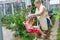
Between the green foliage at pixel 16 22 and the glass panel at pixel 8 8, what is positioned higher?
the glass panel at pixel 8 8

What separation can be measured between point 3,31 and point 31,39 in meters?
0.24

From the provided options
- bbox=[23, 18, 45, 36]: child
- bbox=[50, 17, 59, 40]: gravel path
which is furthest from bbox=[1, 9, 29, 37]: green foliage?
bbox=[50, 17, 59, 40]: gravel path

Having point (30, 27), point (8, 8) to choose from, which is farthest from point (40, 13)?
point (8, 8)

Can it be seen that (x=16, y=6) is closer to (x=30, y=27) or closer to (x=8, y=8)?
(x=8, y=8)

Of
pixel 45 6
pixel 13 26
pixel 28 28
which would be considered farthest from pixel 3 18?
pixel 45 6

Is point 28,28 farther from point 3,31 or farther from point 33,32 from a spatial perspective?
point 3,31

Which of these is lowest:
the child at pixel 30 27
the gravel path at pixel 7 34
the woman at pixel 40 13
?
the gravel path at pixel 7 34

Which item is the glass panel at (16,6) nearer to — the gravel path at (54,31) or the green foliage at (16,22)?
the green foliage at (16,22)

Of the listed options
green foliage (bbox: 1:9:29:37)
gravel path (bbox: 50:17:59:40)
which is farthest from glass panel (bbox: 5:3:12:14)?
gravel path (bbox: 50:17:59:40)

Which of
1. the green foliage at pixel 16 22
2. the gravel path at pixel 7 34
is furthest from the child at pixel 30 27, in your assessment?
the gravel path at pixel 7 34

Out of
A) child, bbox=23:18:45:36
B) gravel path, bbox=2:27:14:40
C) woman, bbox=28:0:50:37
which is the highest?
woman, bbox=28:0:50:37

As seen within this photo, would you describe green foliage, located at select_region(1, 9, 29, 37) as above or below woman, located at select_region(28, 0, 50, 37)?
below

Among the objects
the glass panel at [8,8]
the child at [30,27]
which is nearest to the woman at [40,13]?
the child at [30,27]

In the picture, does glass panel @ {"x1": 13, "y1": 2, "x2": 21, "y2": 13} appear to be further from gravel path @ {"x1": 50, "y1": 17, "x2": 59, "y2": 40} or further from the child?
gravel path @ {"x1": 50, "y1": 17, "x2": 59, "y2": 40}
